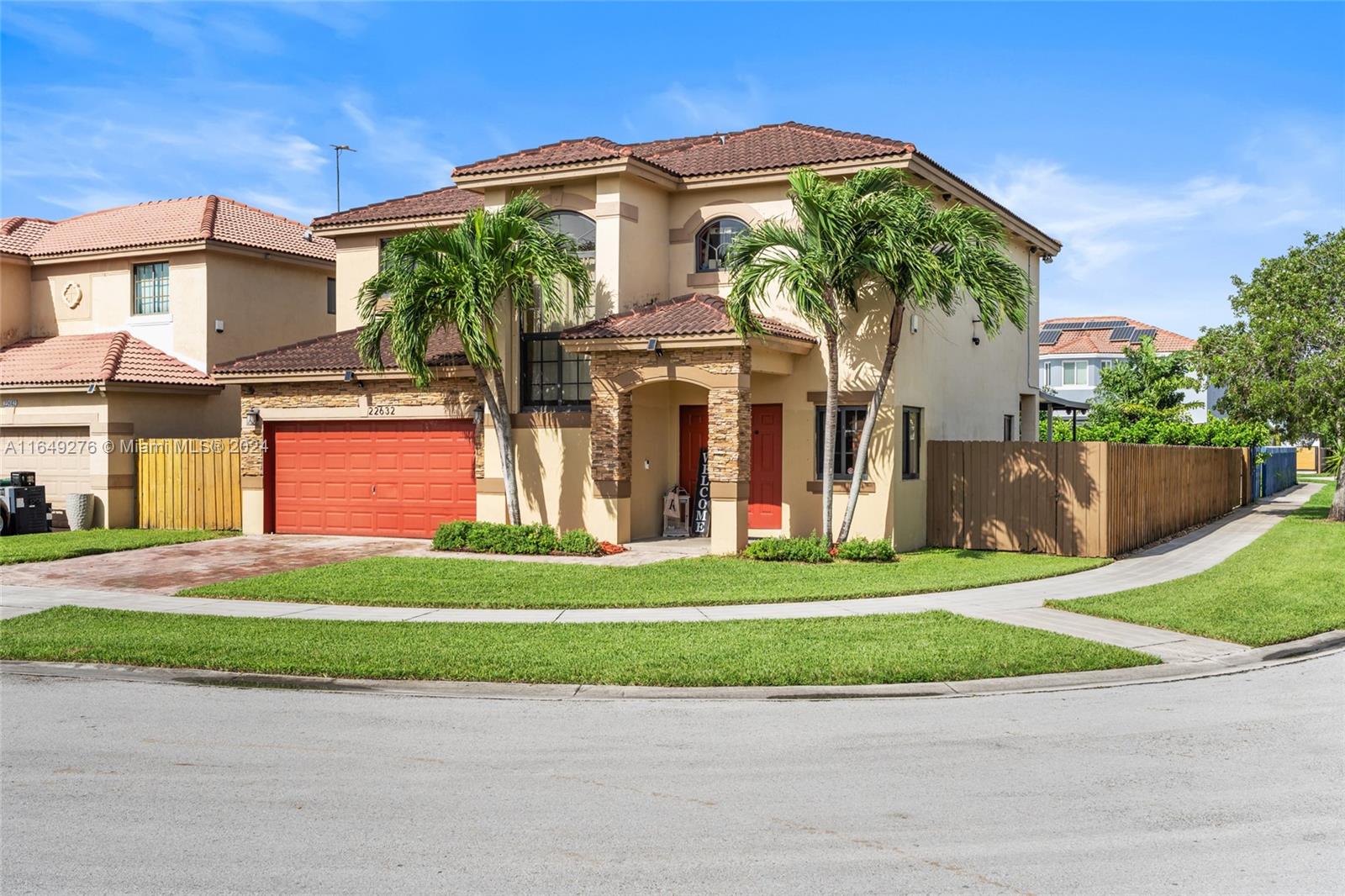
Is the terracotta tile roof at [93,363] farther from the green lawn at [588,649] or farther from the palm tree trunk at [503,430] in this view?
the green lawn at [588,649]

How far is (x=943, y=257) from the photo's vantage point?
725 inches

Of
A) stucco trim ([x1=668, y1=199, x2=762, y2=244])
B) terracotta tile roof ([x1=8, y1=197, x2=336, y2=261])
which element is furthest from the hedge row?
terracotta tile roof ([x1=8, y1=197, x2=336, y2=261])

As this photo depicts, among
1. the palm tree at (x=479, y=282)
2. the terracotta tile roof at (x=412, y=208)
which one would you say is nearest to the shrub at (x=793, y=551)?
the palm tree at (x=479, y=282)

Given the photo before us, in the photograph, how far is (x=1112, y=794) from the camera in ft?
22.1

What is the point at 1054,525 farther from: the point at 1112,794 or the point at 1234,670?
the point at 1112,794

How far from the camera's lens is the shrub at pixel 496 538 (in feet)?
63.3

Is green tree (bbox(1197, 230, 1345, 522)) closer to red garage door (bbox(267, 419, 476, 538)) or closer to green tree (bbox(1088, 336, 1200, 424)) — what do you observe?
red garage door (bbox(267, 419, 476, 538))

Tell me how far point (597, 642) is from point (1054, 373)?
203 ft

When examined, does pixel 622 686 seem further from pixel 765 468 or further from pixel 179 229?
pixel 179 229

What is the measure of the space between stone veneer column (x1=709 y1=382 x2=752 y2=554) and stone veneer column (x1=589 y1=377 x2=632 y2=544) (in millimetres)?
1891

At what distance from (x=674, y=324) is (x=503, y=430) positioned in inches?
146

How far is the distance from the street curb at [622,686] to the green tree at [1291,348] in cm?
1838

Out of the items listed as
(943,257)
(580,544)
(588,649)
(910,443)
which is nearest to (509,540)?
(580,544)

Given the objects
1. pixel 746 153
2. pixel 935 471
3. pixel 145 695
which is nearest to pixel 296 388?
pixel 746 153
